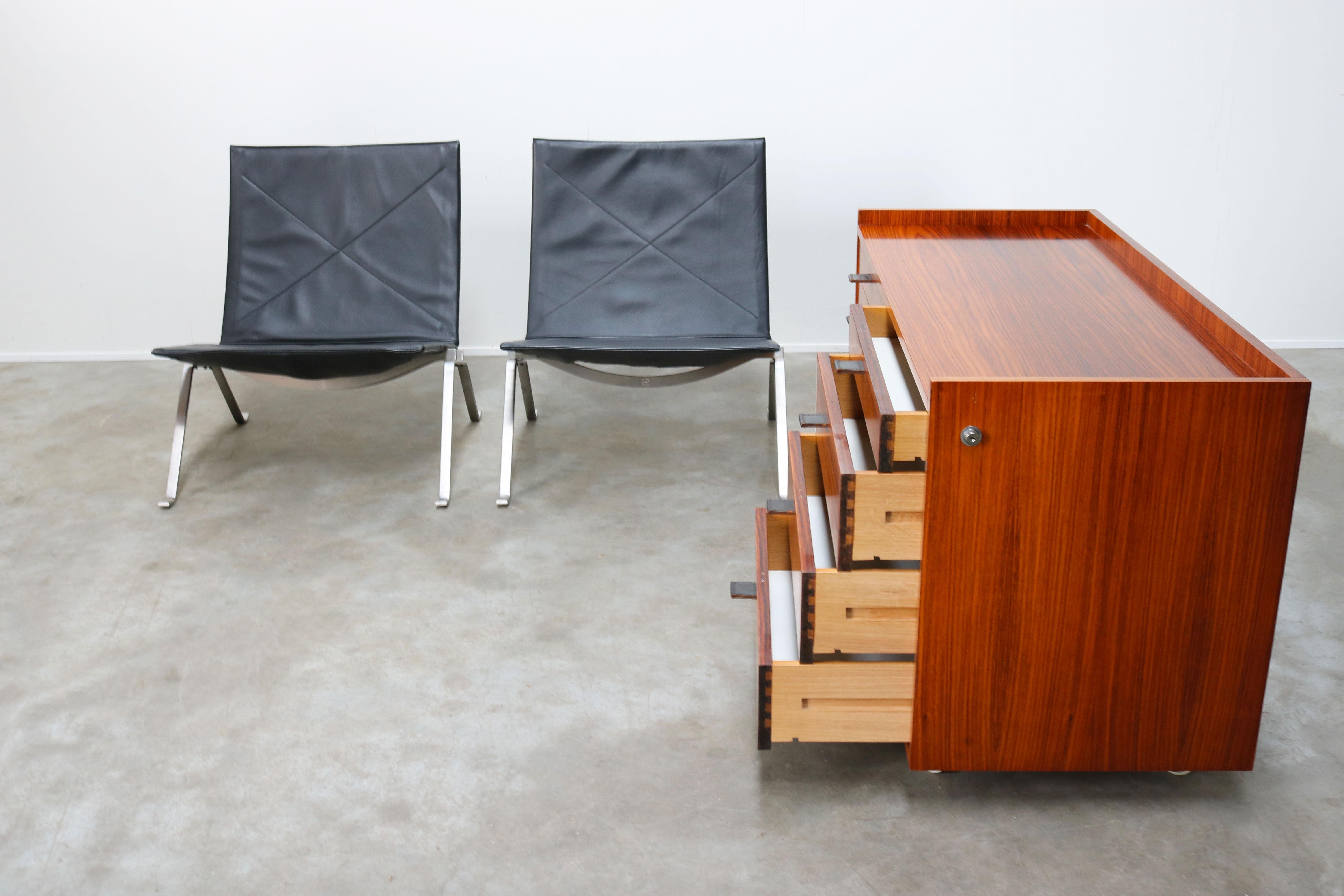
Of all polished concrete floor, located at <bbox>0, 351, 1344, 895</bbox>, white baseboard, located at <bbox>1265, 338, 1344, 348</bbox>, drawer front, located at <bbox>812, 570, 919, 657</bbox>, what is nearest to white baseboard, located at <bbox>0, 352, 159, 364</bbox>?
polished concrete floor, located at <bbox>0, 351, 1344, 895</bbox>

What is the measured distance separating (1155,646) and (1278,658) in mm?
662

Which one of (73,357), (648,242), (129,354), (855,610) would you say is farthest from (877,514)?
(73,357)

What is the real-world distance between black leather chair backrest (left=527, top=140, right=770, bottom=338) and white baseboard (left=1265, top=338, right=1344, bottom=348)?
2.01 metres

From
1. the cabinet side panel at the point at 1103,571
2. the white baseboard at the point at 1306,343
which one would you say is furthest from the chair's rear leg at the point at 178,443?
the white baseboard at the point at 1306,343

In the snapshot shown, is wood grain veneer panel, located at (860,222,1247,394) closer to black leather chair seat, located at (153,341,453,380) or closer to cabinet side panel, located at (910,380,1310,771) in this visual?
cabinet side panel, located at (910,380,1310,771)

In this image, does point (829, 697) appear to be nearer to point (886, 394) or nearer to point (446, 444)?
point (886, 394)

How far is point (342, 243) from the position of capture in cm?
317

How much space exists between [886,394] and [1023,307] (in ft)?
1.39

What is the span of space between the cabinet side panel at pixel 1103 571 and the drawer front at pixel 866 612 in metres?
0.03

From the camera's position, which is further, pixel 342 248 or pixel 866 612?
pixel 342 248

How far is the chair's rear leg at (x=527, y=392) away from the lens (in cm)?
317

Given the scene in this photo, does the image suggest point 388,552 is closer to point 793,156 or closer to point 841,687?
point 841,687

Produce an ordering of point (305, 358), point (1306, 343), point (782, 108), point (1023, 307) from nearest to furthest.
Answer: point (1023, 307) < point (305, 358) < point (782, 108) < point (1306, 343)

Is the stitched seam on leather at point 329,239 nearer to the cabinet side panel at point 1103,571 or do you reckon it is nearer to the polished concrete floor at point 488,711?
the polished concrete floor at point 488,711
